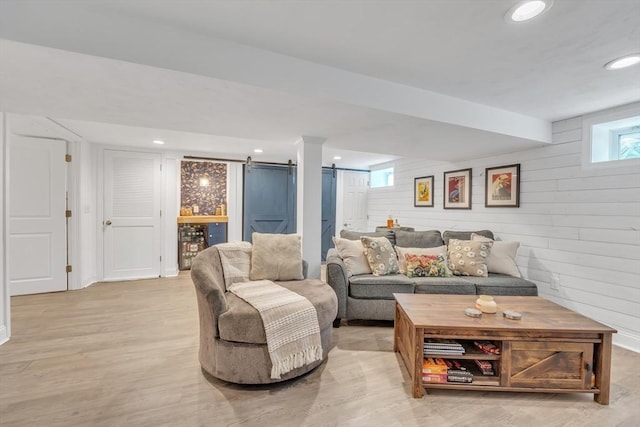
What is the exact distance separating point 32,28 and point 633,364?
4474 millimetres

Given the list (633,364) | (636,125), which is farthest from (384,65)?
Answer: (633,364)

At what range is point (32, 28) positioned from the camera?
134 centimetres

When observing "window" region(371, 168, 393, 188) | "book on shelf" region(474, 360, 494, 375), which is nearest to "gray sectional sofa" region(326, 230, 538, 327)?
"book on shelf" region(474, 360, 494, 375)

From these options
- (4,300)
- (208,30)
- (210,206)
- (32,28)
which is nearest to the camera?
(32,28)

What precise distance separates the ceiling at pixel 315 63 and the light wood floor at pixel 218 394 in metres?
1.96

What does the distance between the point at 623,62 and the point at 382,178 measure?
176 inches

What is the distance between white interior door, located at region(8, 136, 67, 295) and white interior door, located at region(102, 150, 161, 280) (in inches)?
24.1

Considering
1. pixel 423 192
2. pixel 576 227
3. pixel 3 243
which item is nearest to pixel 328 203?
pixel 423 192

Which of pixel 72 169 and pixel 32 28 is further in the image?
pixel 72 169

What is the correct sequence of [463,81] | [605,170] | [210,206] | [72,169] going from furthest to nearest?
1. [210,206]
2. [72,169]
3. [605,170]
4. [463,81]

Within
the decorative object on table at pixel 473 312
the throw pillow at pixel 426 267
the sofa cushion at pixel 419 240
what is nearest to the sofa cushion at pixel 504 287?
the throw pillow at pixel 426 267

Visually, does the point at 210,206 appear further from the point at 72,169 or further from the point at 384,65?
the point at 384,65

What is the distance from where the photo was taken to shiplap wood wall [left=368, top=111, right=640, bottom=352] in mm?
2545

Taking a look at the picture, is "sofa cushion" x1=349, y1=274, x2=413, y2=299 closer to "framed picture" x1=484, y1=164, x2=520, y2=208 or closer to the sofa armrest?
the sofa armrest
